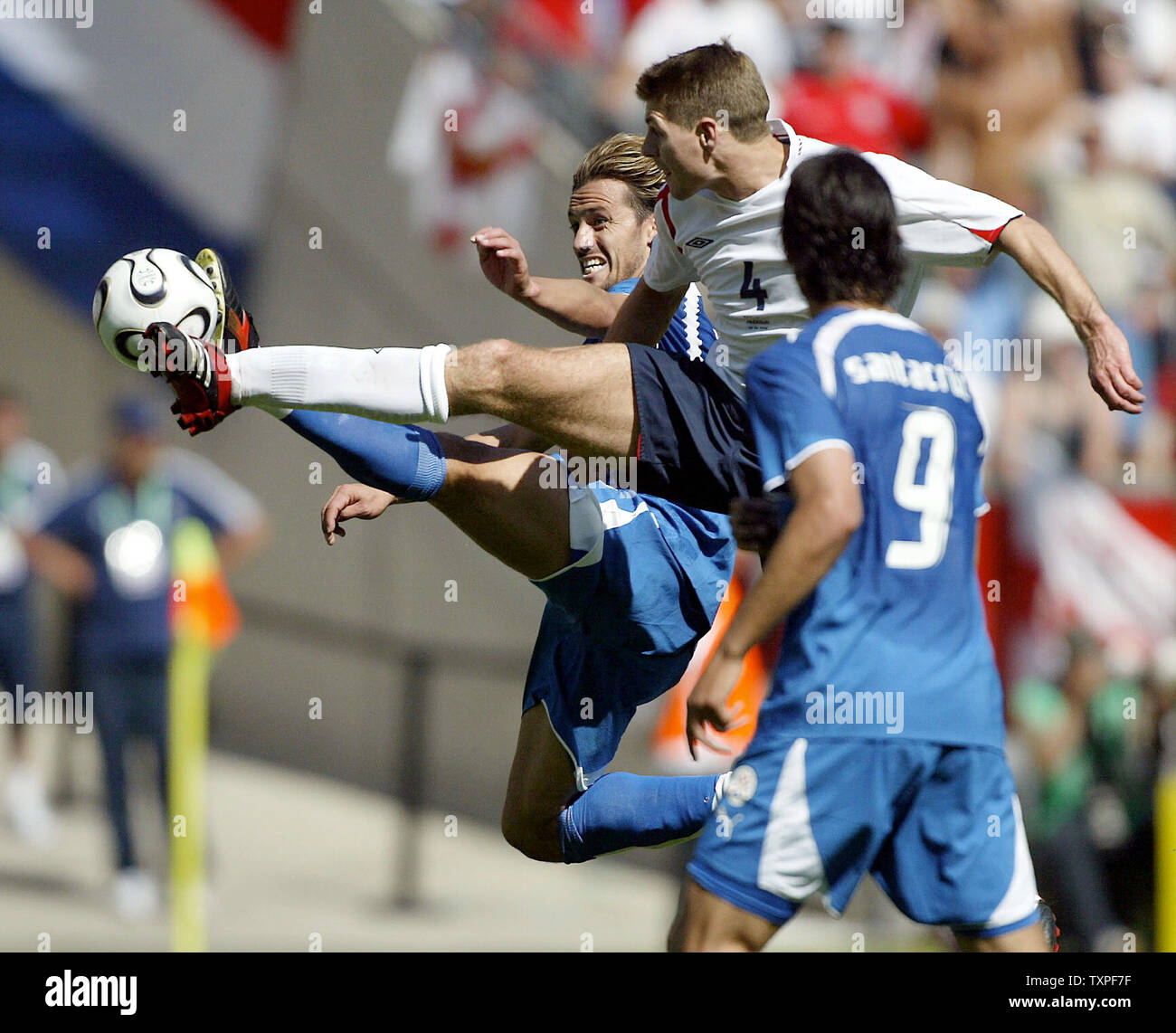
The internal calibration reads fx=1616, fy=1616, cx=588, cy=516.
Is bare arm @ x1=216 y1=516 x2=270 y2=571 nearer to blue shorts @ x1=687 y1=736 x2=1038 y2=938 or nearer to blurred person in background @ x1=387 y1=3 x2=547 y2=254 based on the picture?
blurred person in background @ x1=387 y1=3 x2=547 y2=254

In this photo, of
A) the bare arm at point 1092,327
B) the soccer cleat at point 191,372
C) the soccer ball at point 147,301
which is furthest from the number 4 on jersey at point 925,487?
the soccer ball at point 147,301

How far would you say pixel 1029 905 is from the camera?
370 centimetres

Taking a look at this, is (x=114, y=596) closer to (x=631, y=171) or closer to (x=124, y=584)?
(x=124, y=584)

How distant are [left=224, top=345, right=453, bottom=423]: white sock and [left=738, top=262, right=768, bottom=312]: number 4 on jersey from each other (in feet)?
3.22

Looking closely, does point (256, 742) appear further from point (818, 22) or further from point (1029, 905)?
point (1029, 905)

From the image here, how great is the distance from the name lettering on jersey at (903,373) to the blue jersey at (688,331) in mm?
1757

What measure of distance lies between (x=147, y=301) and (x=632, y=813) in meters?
2.18

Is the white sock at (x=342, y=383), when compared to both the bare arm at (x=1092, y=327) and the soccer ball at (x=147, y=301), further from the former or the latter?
the bare arm at (x=1092, y=327)

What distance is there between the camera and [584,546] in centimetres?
469

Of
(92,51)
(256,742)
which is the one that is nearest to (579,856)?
(256,742)

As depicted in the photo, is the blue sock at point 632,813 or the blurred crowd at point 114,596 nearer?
the blue sock at point 632,813

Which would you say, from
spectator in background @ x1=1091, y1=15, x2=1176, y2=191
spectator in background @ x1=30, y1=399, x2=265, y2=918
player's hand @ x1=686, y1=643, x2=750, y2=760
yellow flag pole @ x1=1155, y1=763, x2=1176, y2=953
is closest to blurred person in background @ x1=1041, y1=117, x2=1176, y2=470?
spectator in background @ x1=1091, y1=15, x2=1176, y2=191

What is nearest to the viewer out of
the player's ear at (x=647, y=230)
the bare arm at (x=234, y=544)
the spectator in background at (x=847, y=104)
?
the player's ear at (x=647, y=230)

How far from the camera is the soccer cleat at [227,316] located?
15.0 ft
